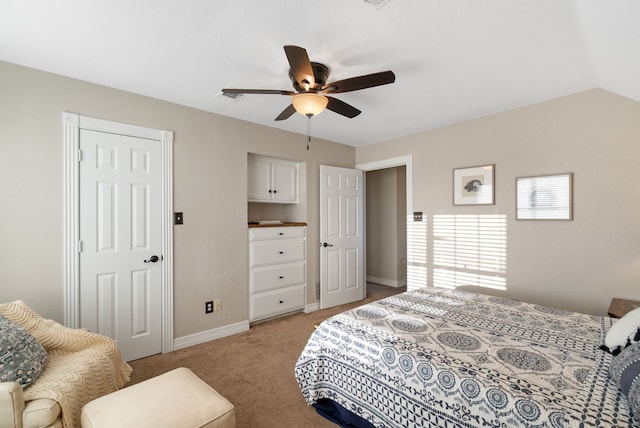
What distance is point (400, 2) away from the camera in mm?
1501

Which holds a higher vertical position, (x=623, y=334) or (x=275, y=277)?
(x=623, y=334)

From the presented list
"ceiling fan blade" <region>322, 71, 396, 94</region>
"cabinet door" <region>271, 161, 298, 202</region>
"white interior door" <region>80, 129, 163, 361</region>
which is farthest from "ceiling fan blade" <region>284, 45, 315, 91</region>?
"cabinet door" <region>271, 161, 298, 202</region>

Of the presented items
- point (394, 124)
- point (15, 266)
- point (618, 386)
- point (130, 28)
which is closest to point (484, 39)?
point (394, 124)

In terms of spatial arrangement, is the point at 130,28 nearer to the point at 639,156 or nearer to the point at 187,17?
the point at 187,17

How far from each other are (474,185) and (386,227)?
236 centimetres

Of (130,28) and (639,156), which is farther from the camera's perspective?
(639,156)

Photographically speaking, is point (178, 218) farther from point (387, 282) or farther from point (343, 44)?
point (387, 282)

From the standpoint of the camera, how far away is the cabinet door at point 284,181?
3.85m

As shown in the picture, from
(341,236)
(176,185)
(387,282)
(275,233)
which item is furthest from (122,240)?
(387,282)

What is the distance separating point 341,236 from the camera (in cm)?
423

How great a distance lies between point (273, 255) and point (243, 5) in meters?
2.62

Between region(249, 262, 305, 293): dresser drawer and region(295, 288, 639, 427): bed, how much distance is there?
1.62m

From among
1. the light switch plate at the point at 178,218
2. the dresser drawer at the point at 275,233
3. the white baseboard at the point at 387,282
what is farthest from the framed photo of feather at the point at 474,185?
the light switch plate at the point at 178,218

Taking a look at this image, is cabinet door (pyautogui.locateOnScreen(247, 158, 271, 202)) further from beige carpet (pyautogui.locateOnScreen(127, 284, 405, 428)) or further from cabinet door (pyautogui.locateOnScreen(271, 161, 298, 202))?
beige carpet (pyautogui.locateOnScreen(127, 284, 405, 428))
